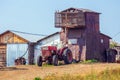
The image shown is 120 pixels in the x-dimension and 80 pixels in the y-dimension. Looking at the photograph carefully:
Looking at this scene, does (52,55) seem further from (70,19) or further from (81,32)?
(81,32)

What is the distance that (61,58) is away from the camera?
3525cm

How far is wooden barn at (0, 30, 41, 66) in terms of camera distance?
52500mm

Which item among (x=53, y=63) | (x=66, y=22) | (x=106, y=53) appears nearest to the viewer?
(x=53, y=63)

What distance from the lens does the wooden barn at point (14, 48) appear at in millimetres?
52500

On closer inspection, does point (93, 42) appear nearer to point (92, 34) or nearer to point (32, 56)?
point (92, 34)

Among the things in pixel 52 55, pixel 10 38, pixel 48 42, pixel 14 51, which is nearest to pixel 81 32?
pixel 52 55

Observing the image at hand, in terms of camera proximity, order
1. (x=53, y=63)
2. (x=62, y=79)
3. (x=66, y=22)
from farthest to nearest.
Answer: (x=66, y=22), (x=53, y=63), (x=62, y=79)

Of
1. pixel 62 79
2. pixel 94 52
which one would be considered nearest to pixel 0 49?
pixel 94 52

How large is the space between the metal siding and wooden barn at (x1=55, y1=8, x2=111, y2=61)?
8.93 metres

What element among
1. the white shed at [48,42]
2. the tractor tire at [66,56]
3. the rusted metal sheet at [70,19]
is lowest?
the tractor tire at [66,56]

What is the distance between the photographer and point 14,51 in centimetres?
5353

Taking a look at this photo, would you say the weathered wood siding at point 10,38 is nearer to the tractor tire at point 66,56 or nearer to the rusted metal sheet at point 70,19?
the rusted metal sheet at point 70,19

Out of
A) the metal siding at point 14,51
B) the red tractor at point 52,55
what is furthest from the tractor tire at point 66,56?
the metal siding at point 14,51

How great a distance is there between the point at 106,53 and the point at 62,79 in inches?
1019
